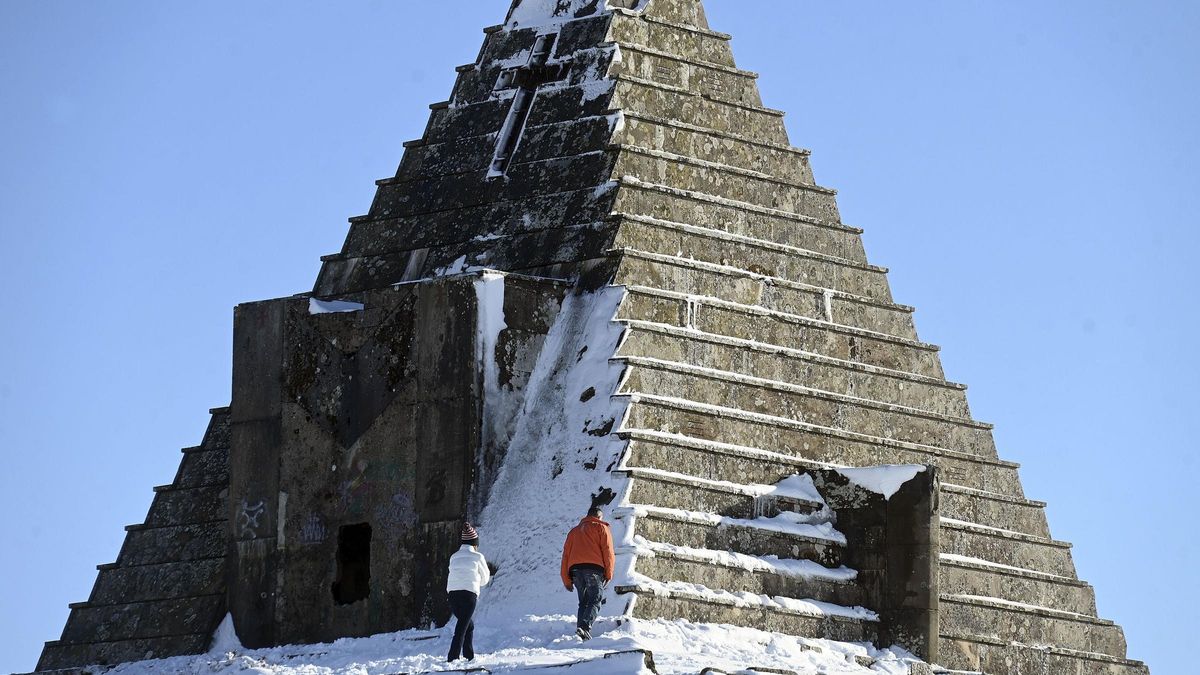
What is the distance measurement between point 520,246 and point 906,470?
5.49 metres

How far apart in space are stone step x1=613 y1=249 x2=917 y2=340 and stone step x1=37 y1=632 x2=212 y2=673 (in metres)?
6.36

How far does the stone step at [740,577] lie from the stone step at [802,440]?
5.16ft

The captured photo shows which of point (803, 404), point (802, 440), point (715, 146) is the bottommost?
point (802, 440)

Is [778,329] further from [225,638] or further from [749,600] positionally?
[225,638]

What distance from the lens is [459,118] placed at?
37188mm

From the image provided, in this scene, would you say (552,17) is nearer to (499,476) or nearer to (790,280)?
(790,280)

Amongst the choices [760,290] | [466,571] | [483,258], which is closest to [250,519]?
[483,258]

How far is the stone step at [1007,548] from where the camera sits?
34.7 meters

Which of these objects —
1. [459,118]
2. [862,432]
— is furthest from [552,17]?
[862,432]

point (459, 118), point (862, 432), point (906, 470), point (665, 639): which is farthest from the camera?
point (459, 118)

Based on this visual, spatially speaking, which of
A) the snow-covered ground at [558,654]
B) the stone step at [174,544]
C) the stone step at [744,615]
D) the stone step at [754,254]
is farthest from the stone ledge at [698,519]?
the stone step at [174,544]

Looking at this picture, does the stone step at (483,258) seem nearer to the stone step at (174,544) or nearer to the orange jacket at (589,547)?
the stone step at (174,544)

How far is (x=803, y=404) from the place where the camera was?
34.2 meters

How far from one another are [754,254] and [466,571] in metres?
Result: 7.50
